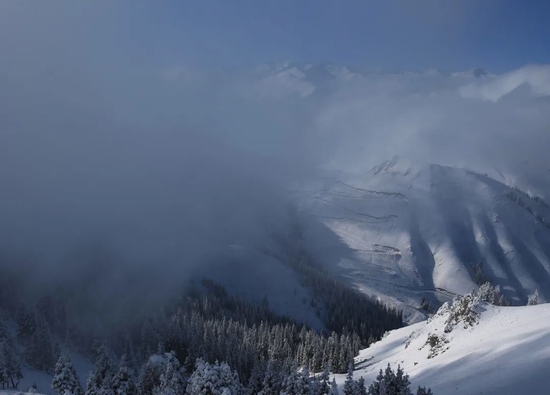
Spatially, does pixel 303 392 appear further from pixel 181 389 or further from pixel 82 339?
pixel 82 339

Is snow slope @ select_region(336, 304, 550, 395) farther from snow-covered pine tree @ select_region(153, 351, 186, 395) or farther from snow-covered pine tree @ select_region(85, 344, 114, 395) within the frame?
snow-covered pine tree @ select_region(85, 344, 114, 395)

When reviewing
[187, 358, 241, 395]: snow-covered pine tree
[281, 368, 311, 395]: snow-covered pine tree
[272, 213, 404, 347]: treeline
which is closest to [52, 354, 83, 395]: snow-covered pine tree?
[187, 358, 241, 395]: snow-covered pine tree

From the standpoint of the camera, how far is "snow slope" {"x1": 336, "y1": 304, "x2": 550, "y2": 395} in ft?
152

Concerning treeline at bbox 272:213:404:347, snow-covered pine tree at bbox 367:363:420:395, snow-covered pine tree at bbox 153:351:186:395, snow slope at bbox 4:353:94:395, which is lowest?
snow slope at bbox 4:353:94:395

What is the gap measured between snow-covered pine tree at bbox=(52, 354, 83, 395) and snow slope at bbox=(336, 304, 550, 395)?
5158cm

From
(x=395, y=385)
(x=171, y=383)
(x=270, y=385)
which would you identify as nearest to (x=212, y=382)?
(x=270, y=385)

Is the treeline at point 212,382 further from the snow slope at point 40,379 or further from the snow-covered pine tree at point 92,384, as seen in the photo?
the snow slope at point 40,379

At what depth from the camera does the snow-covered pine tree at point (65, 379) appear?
187 ft

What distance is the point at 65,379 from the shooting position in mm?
57469

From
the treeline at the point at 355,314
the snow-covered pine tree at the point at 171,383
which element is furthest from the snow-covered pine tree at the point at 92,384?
the treeline at the point at 355,314

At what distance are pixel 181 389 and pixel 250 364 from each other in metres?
52.3

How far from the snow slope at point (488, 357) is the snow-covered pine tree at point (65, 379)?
169 feet

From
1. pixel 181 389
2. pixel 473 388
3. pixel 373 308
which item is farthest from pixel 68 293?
pixel 473 388

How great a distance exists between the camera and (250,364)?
104750mm
